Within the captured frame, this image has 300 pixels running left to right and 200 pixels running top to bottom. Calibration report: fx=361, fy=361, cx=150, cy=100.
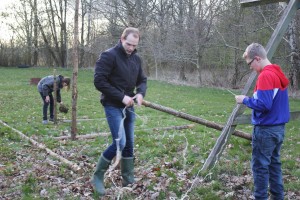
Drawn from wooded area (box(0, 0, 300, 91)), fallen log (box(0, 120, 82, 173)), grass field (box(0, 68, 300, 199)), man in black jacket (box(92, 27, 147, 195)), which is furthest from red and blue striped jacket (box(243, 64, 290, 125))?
wooded area (box(0, 0, 300, 91))

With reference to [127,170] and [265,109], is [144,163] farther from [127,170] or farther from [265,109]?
[265,109]

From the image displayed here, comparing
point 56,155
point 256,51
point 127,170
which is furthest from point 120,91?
point 56,155

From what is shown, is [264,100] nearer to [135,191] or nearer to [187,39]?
[135,191]

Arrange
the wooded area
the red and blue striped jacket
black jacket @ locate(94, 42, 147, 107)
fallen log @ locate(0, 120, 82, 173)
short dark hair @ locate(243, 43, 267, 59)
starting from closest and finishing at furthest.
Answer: the red and blue striped jacket → short dark hair @ locate(243, 43, 267, 59) → black jacket @ locate(94, 42, 147, 107) → fallen log @ locate(0, 120, 82, 173) → the wooded area

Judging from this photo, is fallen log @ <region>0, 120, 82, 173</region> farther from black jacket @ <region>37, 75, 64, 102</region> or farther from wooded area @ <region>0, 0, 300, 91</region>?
wooded area @ <region>0, 0, 300, 91</region>

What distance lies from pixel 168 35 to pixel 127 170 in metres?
26.7

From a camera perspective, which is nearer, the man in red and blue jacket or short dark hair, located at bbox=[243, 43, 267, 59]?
the man in red and blue jacket

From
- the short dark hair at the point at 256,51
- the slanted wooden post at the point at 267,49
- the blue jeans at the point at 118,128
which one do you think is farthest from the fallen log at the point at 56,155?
the short dark hair at the point at 256,51

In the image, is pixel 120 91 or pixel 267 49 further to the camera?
pixel 267 49

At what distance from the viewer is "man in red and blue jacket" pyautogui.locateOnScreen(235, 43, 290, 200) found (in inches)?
168

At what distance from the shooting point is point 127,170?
5.53 meters

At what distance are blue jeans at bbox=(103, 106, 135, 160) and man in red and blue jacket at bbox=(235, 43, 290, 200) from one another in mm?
1644

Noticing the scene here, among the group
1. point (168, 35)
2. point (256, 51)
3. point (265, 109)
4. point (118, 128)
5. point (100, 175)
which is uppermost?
point (168, 35)

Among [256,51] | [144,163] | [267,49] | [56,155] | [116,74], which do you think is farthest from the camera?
[56,155]
